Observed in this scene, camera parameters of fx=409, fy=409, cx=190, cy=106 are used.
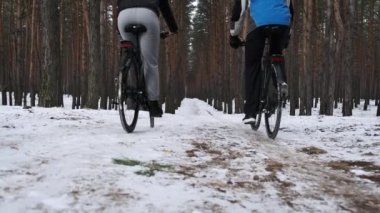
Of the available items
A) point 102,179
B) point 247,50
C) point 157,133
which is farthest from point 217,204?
point 247,50

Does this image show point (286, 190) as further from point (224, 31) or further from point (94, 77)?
point (224, 31)

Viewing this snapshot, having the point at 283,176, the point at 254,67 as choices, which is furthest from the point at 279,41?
the point at 283,176

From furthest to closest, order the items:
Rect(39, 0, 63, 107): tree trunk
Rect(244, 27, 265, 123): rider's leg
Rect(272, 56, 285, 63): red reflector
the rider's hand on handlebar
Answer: Rect(39, 0, 63, 107): tree trunk → the rider's hand on handlebar → Rect(244, 27, 265, 123): rider's leg → Rect(272, 56, 285, 63): red reflector

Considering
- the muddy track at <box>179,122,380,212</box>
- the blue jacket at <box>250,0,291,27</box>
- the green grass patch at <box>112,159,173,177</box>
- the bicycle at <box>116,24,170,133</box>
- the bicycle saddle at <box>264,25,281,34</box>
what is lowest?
the muddy track at <box>179,122,380,212</box>

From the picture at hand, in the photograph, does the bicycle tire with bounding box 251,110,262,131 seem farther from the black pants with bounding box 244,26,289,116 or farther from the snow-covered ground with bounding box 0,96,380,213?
the snow-covered ground with bounding box 0,96,380,213

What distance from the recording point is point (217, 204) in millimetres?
1915

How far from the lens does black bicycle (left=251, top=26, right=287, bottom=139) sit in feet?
14.8

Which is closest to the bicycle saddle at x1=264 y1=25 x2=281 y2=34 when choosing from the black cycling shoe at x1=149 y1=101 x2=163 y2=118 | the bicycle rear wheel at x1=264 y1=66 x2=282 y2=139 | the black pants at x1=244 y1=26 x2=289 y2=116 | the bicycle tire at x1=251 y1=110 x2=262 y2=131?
the black pants at x1=244 y1=26 x2=289 y2=116

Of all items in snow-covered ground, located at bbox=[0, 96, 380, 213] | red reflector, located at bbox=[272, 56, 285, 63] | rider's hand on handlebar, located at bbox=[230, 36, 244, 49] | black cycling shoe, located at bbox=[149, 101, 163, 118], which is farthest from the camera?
rider's hand on handlebar, located at bbox=[230, 36, 244, 49]

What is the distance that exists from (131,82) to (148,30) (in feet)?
1.99

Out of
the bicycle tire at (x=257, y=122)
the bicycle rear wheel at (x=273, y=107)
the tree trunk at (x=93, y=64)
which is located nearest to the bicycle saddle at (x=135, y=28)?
the bicycle rear wheel at (x=273, y=107)

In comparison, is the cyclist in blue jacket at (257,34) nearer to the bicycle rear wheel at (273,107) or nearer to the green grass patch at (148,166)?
the bicycle rear wheel at (273,107)

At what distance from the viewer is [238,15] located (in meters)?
4.93

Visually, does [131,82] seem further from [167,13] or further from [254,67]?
[254,67]
